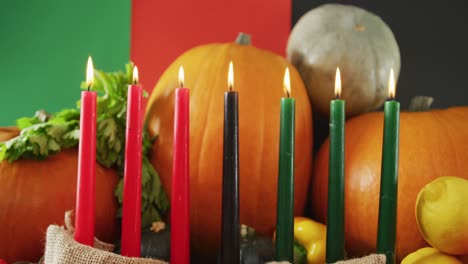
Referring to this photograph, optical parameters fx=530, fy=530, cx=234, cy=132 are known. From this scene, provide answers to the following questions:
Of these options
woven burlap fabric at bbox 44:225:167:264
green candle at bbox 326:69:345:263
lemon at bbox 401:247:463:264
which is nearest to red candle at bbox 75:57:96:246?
woven burlap fabric at bbox 44:225:167:264

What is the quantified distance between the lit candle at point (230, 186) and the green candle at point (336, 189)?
0.13 metres

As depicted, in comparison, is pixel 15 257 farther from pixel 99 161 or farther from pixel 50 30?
pixel 50 30

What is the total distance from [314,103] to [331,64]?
0.32 feet

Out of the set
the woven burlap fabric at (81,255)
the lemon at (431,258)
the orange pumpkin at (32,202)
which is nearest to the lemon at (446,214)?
the lemon at (431,258)

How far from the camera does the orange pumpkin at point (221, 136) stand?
0.93 metres

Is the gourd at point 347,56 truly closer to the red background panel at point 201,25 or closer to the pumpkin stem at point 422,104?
the pumpkin stem at point 422,104

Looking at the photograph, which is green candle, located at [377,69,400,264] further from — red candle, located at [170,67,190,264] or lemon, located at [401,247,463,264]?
red candle, located at [170,67,190,264]

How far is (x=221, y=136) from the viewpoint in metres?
0.92

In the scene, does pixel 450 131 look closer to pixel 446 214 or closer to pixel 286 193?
pixel 446 214

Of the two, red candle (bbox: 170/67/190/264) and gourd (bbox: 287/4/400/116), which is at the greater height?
gourd (bbox: 287/4/400/116)

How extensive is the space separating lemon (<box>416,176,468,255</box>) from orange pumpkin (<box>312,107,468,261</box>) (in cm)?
13

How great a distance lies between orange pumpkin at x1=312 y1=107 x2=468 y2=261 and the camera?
0.89 meters

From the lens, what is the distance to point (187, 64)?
1.01m

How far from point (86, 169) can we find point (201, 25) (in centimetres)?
80
